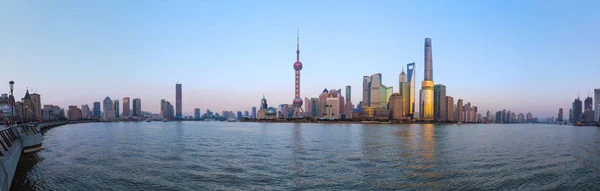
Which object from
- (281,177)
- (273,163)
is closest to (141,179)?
(281,177)

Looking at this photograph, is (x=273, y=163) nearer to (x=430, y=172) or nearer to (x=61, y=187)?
(x=430, y=172)

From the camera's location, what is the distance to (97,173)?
32531 mm

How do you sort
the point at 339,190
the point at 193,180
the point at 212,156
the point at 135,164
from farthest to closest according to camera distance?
the point at 212,156 → the point at 135,164 → the point at 193,180 → the point at 339,190

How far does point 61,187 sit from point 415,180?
28683mm

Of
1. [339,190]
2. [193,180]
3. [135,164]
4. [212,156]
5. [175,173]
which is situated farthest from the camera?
[212,156]

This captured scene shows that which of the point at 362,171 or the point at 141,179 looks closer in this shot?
the point at 141,179

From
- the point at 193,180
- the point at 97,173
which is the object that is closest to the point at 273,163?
the point at 193,180

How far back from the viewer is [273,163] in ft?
129

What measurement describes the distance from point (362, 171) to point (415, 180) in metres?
5.56

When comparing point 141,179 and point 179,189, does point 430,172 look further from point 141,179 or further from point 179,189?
point 141,179

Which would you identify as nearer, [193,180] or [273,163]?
[193,180]

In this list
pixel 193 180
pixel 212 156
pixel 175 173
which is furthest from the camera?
pixel 212 156

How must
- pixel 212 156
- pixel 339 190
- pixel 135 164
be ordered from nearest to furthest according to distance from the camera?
pixel 339 190, pixel 135 164, pixel 212 156

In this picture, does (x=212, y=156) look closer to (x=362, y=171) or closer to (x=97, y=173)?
(x=97, y=173)
